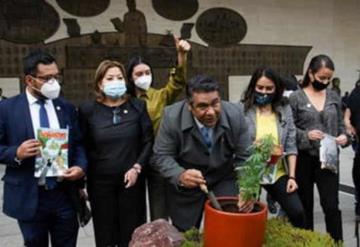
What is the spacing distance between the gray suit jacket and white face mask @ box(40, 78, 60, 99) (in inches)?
25.2

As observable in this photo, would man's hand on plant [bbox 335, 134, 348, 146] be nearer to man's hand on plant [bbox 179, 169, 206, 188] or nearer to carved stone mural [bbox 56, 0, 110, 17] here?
man's hand on plant [bbox 179, 169, 206, 188]

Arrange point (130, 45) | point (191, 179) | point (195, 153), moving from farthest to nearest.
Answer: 1. point (130, 45)
2. point (195, 153)
3. point (191, 179)

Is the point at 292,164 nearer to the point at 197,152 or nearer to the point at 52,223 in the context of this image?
the point at 197,152

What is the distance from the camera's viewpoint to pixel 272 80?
10.6 ft

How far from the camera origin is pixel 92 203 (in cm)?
309

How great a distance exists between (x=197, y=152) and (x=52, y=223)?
3.29ft

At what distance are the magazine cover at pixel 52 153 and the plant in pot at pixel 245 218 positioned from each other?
1095mm

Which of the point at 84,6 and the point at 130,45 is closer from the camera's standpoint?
the point at 84,6

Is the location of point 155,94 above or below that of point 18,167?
above

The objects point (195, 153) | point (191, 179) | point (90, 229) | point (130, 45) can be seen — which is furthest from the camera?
point (130, 45)

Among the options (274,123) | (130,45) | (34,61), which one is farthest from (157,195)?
(130,45)

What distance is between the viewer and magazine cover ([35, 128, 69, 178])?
8.77 feet

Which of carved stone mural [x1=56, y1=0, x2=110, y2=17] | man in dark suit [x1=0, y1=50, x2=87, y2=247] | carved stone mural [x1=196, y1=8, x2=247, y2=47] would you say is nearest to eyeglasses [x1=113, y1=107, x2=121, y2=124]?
man in dark suit [x1=0, y1=50, x2=87, y2=247]

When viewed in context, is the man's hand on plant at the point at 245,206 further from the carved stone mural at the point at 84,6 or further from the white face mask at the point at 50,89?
the carved stone mural at the point at 84,6
